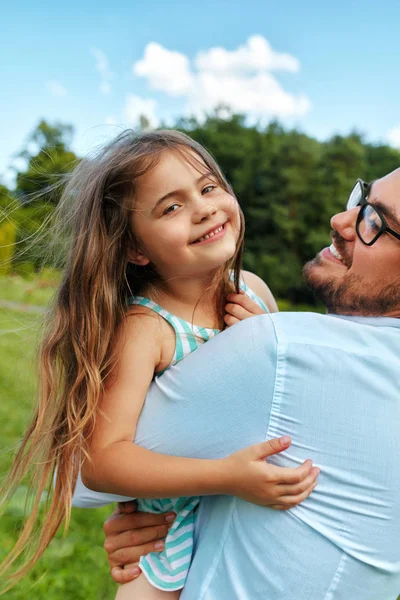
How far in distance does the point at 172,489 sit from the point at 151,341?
1.52 feet

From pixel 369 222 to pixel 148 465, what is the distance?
1.08 m

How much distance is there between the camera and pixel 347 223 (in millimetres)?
2082

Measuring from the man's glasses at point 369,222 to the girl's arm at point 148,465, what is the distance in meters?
0.78

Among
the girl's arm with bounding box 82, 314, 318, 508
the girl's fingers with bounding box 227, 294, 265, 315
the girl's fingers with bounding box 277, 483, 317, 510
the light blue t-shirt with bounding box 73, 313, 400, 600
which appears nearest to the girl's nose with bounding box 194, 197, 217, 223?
the girl's fingers with bounding box 227, 294, 265, 315

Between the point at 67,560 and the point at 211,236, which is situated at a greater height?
the point at 211,236

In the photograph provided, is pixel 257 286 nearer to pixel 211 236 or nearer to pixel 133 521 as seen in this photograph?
pixel 211 236

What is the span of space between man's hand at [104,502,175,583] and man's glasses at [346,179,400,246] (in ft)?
3.64

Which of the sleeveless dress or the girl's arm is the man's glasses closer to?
the sleeveless dress

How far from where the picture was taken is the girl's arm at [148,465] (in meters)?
1.51

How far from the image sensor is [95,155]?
2189 mm

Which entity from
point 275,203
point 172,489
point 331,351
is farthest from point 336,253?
point 275,203

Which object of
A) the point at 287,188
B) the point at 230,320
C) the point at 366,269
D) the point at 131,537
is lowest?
the point at 131,537

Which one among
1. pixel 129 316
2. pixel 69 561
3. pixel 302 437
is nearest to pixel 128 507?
pixel 129 316

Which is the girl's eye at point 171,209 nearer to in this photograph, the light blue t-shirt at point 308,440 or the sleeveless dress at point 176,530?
the sleeveless dress at point 176,530
